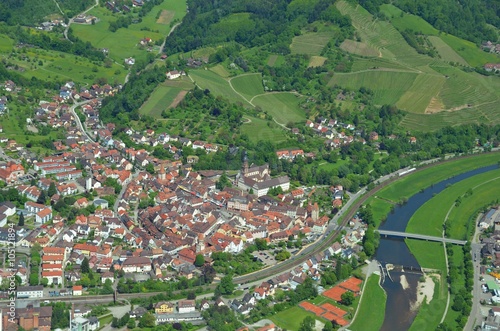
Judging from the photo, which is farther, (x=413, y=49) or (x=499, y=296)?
(x=413, y=49)

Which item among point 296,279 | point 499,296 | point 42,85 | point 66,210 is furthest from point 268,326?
point 42,85

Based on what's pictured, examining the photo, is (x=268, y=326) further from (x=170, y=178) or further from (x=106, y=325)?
(x=170, y=178)

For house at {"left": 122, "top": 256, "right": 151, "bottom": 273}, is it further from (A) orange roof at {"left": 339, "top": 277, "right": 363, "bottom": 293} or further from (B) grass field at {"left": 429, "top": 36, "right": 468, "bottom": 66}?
(B) grass field at {"left": 429, "top": 36, "right": 468, "bottom": 66}

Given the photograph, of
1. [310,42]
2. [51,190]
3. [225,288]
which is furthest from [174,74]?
[225,288]

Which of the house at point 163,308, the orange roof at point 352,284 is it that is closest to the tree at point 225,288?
the house at point 163,308

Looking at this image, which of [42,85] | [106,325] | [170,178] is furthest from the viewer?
[42,85]

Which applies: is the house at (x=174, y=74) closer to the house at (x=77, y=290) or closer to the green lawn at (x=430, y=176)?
the green lawn at (x=430, y=176)

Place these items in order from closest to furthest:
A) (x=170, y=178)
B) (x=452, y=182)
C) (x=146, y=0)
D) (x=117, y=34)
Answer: (x=170, y=178), (x=452, y=182), (x=117, y=34), (x=146, y=0)

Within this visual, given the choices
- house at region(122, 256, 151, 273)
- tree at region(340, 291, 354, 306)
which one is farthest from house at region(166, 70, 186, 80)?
tree at region(340, 291, 354, 306)
